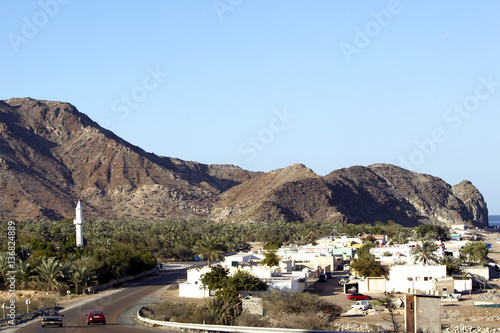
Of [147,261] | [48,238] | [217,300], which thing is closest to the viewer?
[217,300]

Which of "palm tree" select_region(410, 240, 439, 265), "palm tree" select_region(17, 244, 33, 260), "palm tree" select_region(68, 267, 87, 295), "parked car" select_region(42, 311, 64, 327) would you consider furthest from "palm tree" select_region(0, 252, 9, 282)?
"palm tree" select_region(410, 240, 439, 265)

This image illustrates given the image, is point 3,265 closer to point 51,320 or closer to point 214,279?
point 214,279

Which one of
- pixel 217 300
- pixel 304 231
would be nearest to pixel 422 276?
pixel 217 300

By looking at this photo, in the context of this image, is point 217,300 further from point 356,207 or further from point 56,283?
point 356,207

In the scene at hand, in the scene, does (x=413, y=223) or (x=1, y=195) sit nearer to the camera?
(x=1, y=195)

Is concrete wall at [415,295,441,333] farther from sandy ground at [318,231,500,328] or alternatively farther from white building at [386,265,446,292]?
white building at [386,265,446,292]

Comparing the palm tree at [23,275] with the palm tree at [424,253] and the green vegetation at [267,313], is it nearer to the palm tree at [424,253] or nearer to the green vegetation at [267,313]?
the green vegetation at [267,313]

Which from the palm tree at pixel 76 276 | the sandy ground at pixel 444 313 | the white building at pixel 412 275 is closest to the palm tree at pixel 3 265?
the palm tree at pixel 76 276
